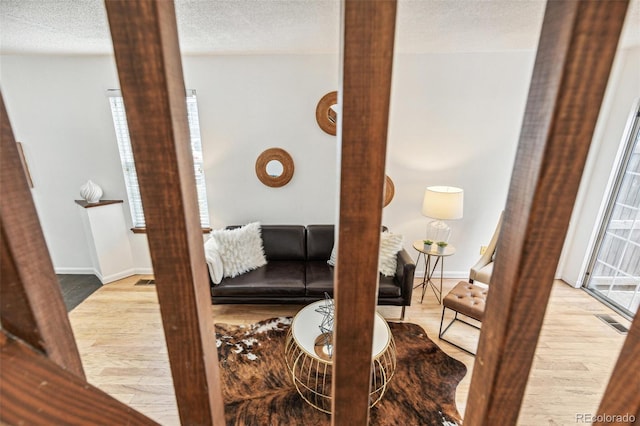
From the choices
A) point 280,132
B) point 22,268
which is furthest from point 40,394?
point 280,132

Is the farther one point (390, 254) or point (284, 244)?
point (284, 244)

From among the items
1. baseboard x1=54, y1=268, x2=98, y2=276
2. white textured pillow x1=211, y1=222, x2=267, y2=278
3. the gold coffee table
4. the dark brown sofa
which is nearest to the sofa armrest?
the dark brown sofa

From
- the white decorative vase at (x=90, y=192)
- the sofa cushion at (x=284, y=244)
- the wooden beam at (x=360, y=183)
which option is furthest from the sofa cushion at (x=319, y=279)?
the white decorative vase at (x=90, y=192)

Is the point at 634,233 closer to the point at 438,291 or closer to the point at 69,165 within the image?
the point at 438,291

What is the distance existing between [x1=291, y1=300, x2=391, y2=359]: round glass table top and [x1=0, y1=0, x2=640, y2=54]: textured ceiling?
2175 mm

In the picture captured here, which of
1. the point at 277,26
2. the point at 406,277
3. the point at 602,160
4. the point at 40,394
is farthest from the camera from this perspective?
the point at 602,160

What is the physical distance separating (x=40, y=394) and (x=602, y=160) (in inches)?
171

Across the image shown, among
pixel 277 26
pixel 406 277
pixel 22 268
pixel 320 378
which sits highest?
pixel 277 26

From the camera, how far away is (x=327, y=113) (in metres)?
3.05

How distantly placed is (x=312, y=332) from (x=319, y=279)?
0.75 metres

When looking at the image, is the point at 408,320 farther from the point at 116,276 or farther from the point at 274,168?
the point at 116,276

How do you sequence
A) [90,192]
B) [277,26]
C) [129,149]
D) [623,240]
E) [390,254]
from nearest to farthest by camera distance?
1. [277,26]
2. [390,254]
3. [623,240]
4. [90,192]
5. [129,149]

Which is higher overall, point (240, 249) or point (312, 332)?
point (240, 249)

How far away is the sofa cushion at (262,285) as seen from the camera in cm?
256
